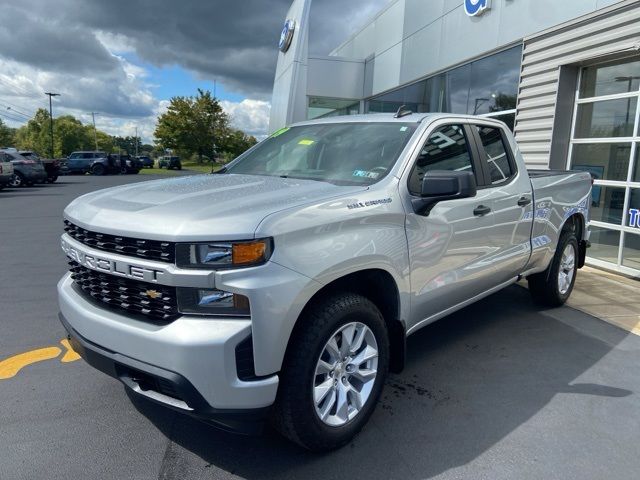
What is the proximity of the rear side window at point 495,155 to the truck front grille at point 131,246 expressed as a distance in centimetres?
271

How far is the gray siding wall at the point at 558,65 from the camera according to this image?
22.5 feet

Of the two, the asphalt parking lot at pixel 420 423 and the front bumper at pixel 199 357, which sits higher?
the front bumper at pixel 199 357

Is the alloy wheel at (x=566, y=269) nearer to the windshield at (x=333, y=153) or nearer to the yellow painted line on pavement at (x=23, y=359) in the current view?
the windshield at (x=333, y=153)

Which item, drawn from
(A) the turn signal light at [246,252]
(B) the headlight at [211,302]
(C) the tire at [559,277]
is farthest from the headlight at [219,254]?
(C) the tire at [559,277]

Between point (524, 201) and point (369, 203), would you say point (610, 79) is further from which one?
point (369, 203)

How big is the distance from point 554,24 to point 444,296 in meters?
6.57

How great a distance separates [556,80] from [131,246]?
7.78 meters

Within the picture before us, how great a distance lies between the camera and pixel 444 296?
349cm

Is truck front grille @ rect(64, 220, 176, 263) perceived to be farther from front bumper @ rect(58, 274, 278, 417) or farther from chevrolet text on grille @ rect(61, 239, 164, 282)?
front bumper @ rect(58, 274, 278, 417)

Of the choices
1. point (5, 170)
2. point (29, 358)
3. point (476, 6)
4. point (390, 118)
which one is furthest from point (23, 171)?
point (390, 118)

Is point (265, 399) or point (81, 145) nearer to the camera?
point (265, 399)

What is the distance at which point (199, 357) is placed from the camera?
214 cm

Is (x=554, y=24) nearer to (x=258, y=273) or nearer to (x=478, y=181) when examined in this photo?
(x=478, y=181)

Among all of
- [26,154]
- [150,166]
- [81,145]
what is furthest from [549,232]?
[81,145]
